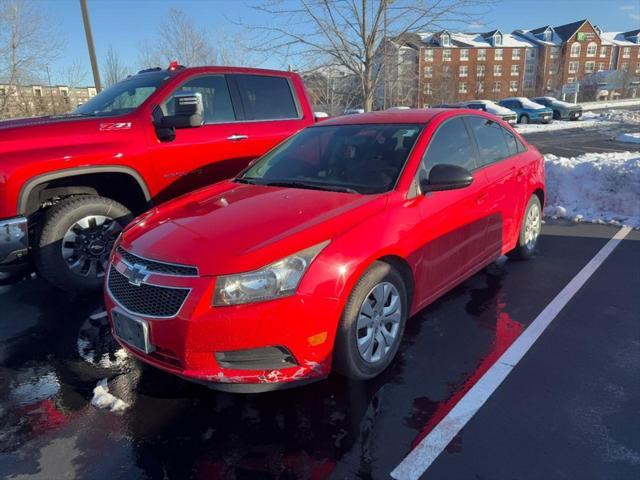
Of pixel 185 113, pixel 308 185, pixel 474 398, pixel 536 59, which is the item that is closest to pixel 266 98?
pixel 185 113

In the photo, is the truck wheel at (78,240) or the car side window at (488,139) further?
the car side window at (488,139)

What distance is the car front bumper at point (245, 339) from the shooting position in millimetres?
2408

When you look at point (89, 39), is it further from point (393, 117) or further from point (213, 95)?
point (393, 117)

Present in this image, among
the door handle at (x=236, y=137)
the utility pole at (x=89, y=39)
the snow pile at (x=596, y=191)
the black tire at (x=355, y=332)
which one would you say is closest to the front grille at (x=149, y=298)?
the black tire at (x=355, y=332)

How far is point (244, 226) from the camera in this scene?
108 inches

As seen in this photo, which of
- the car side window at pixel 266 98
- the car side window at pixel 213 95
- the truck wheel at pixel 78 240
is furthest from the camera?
the car side window at pixel 266 98

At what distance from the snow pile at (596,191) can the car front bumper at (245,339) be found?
5.94 m

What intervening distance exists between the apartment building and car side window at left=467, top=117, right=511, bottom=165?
53.7 metres

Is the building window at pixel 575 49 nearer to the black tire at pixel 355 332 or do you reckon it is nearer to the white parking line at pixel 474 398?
the white parking line at pixel 474 398

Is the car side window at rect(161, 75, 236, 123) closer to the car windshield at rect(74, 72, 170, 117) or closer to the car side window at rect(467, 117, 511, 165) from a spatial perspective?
the car windshield at rect(74, 72, 170, 117)

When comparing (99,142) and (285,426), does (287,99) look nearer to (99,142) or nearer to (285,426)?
(99,142)

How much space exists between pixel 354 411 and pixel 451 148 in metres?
2.25

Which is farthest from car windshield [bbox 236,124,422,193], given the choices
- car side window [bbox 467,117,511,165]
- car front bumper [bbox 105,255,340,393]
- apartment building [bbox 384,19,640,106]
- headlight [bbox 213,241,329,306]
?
apartment building [bbox 384,19,640,106]

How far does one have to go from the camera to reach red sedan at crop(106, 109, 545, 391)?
2443mm
